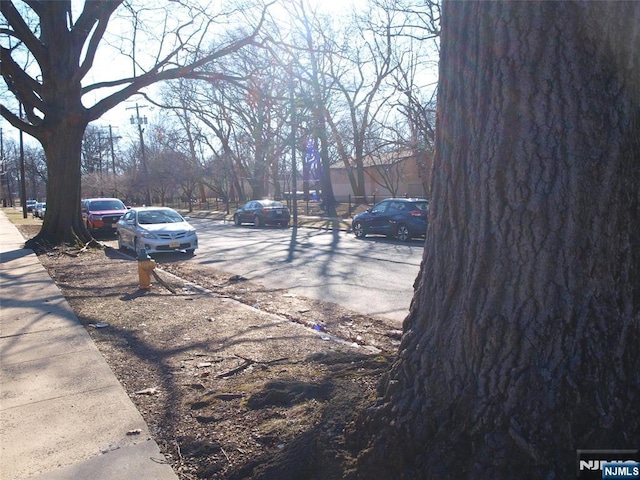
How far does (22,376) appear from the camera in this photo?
519 centimetres

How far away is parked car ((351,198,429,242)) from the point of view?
20094 mm

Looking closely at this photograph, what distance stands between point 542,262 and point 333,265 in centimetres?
1132

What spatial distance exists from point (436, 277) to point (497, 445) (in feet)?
2.94

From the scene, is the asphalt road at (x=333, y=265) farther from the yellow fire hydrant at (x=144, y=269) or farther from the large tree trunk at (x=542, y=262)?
the large tree trunk at (x=542, y=262)

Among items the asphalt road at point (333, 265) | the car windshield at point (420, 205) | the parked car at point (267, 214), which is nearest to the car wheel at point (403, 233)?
the asphalt road at point (333, 265)

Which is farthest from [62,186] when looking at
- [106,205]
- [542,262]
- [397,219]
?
[542,262]

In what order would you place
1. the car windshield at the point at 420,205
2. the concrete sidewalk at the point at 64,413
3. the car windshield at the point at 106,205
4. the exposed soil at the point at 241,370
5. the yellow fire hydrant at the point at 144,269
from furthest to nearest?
1. the car windshield at the point at 106,205
2. the car windshield at the point at 420,205
3. the yellow fire hydrant at the point at 144,269
4. the concrete sidewalk at the point at 64,413
5. the exposed soil at the point at 241,370

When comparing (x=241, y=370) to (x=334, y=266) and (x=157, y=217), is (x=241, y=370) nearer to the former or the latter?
Result: (x=334, y=266)

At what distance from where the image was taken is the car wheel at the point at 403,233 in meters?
20.2

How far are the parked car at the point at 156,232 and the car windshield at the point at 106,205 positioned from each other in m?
7.26

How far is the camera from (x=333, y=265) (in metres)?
13.9

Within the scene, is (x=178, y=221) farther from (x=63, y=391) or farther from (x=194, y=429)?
(x=194, y=429)

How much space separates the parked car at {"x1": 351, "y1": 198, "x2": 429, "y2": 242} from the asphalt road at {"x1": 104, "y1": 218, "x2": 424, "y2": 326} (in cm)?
39

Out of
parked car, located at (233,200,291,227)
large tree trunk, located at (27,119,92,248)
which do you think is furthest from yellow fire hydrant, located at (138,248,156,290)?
parked car, located at (233,200,291,227)
